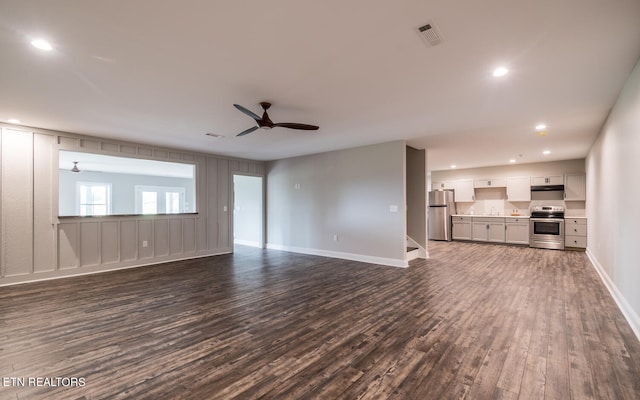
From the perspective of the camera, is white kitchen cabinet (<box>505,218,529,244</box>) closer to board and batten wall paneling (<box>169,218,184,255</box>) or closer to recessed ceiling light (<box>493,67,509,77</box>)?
recessed ceiling light (<box>493,67,509,77</box>)

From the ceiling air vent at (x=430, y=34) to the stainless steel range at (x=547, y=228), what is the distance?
7.89m

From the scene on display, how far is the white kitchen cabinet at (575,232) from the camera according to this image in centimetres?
734

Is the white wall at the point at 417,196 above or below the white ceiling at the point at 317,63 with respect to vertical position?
below

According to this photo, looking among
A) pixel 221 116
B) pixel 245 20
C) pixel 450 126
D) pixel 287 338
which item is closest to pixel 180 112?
pixel 221 116

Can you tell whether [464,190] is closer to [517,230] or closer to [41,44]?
[517,230]

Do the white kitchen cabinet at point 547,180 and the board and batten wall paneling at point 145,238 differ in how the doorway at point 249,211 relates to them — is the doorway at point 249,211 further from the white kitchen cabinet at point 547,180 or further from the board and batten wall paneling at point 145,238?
the white kitchen cabinet at point 547,180

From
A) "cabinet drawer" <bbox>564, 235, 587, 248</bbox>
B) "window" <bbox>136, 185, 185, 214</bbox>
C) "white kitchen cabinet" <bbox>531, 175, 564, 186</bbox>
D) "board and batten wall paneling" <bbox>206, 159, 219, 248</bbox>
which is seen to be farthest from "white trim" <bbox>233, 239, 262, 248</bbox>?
"cabinet drawer" <bbox>564, 235, 587, 248</bbox>

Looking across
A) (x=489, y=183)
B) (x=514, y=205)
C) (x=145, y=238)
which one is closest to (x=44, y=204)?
(x=145, y=238)

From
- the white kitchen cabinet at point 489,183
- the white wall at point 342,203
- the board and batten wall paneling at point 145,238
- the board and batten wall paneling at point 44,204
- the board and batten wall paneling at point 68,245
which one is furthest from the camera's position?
the white kitchen cabinet at point 489,183

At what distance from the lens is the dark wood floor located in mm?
1945

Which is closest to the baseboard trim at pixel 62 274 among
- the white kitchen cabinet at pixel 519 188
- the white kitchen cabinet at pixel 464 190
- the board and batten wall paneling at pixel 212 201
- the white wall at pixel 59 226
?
the white wall at pixel 59 226

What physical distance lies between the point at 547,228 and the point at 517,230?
2.38 ft

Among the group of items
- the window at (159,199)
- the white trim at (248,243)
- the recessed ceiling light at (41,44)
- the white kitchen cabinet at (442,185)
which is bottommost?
the white trim at (248,243)

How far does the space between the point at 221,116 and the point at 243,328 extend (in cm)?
294
